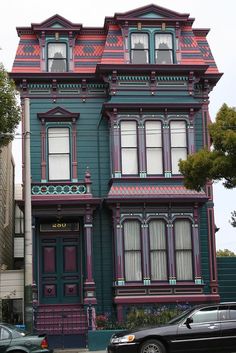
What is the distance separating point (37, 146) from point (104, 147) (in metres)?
2.60

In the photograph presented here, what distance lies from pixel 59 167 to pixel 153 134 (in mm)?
3831

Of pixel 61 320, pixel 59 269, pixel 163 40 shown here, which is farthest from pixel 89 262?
pixel 163 40

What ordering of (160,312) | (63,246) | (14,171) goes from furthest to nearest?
(14,171) < (63,246) < (160,312)

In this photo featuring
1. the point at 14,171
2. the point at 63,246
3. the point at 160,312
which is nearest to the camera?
the point at 160,312

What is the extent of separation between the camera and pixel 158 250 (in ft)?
94.3

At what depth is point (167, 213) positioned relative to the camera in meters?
29.0

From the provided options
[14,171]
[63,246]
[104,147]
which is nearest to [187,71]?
[104,147]

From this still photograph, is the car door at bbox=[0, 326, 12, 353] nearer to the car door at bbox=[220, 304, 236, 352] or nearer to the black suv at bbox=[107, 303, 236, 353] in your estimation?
the black suv at bbox=[107, 303, 236, 353]

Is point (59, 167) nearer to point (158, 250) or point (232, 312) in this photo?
point (158, 250)

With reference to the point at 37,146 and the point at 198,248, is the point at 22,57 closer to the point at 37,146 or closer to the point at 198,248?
the point at 37,146

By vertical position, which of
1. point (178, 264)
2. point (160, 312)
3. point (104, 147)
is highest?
point (104, 147)

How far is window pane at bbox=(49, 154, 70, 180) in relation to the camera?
2930 centimetres

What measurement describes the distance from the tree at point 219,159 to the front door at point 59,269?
7.69 metres

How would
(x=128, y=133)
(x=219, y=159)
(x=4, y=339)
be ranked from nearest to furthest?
(x=4, y=339)
(x=219, y=159)
(x=128, y=133)
